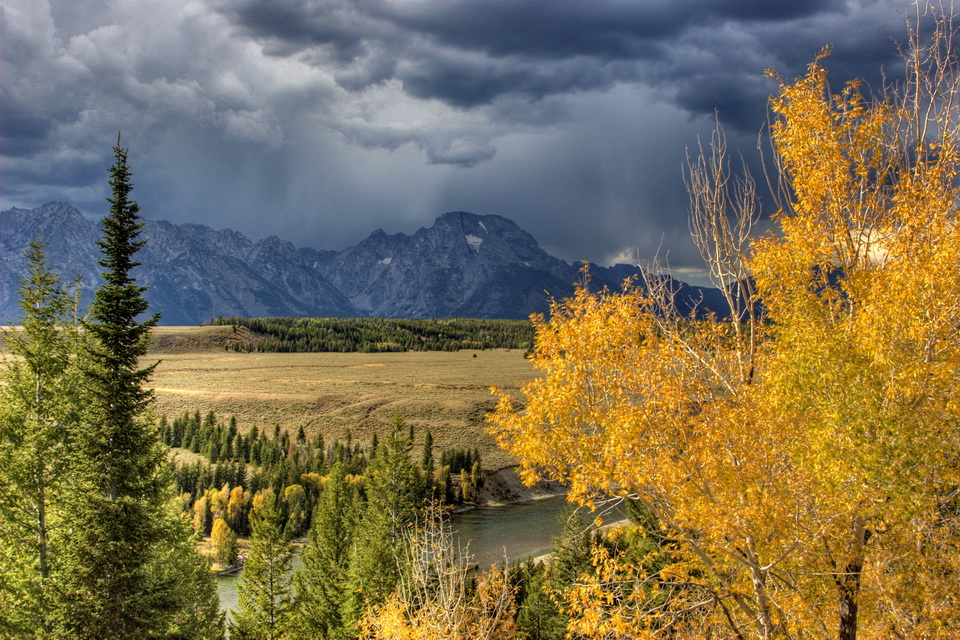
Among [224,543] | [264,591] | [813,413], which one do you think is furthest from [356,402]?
[813,413]

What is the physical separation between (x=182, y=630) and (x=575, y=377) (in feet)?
75.7

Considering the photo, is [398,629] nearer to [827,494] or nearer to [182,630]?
[827,494]

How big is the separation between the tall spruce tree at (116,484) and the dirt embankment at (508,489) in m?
85.9

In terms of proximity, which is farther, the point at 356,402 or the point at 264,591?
the point at 356,402

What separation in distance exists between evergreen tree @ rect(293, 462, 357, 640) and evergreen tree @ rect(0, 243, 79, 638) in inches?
790

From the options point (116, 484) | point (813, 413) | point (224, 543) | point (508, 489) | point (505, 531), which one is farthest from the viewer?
point (508, 489)

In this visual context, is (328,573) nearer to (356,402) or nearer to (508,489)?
(508,489)

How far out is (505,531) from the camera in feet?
263

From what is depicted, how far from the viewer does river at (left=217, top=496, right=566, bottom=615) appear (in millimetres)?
65981

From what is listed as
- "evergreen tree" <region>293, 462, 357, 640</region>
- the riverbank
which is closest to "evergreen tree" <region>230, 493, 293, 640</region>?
"evergreen tree" <region>293, 462, 357, 640</region>

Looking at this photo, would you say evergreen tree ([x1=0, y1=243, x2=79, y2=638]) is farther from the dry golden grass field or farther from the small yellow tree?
the dry golden grass field

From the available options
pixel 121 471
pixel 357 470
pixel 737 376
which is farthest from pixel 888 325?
pixel 357 470

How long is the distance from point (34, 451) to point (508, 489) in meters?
94.8

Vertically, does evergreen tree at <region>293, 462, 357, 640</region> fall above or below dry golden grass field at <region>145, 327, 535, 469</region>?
above
